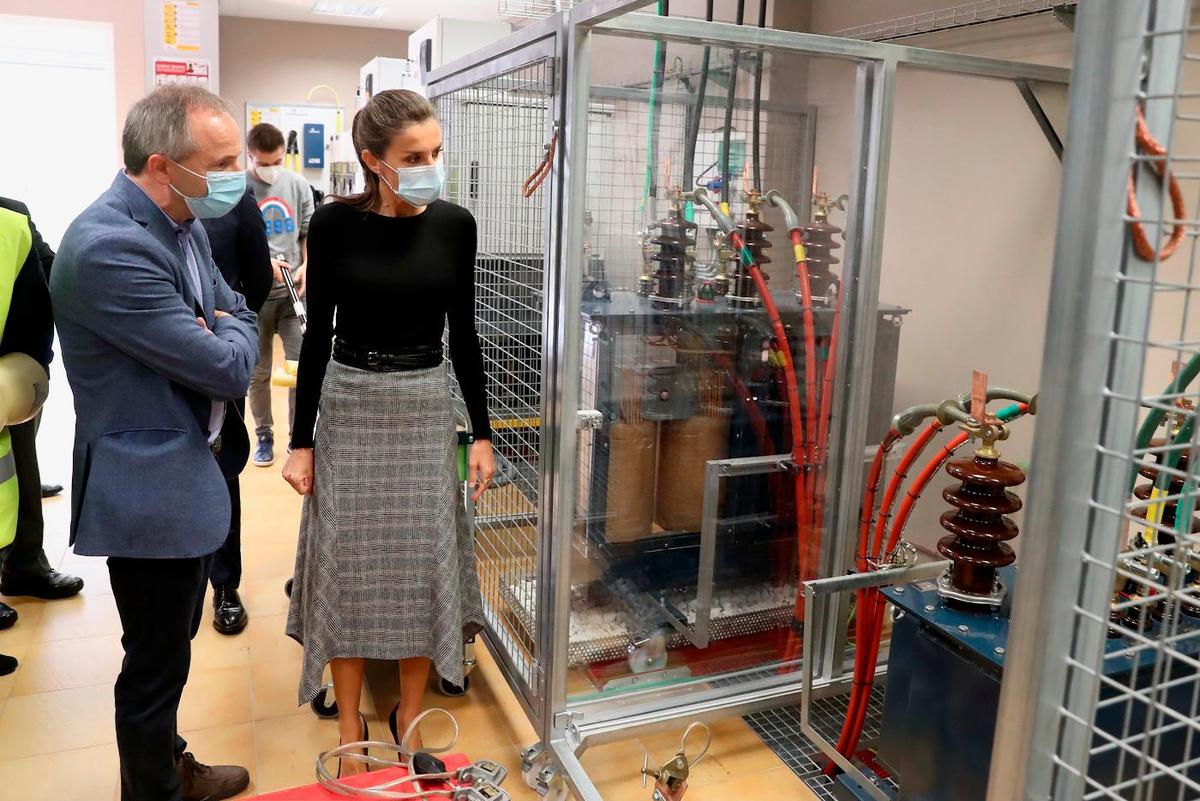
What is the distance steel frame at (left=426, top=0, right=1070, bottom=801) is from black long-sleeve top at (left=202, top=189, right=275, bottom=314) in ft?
2.09

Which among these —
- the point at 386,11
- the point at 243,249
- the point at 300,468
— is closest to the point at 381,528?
the point at 300,468

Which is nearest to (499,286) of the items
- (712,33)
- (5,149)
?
(712,33)

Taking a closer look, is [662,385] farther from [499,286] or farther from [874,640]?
[874,640]

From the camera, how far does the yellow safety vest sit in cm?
178

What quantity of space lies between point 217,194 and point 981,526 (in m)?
1.53

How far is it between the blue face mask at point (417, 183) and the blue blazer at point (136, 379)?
0.42 m

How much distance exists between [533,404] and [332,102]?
7.71 metres

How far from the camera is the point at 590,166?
2.16 meters

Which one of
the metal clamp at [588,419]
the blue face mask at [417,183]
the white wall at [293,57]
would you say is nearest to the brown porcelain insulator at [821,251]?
the metal clamp at [588,419]

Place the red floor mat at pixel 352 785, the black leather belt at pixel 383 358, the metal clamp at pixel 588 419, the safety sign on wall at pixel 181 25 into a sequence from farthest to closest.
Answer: the safety sign on wall at pixel 181 25
the metal clamp at pixel 588 419
the black leather belt at pixel 383 358
the red floor mat at pixel 352 785

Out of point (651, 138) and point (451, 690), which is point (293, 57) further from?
point (451, 690)

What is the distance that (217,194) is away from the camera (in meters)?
1.63

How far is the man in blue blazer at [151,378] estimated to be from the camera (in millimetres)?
1506

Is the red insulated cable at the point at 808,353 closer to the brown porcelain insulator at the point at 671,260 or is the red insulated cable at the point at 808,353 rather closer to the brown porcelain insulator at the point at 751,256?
→ the brown porcelain insulator at the point at 751,256
